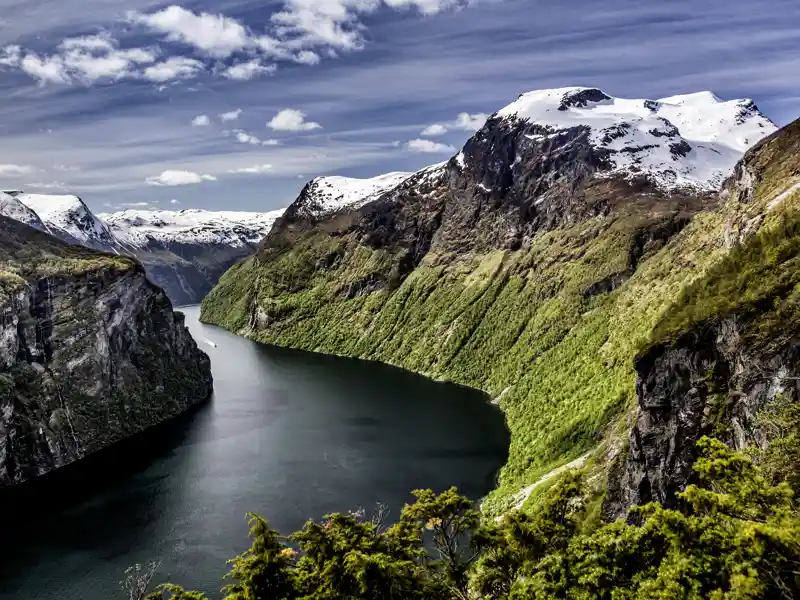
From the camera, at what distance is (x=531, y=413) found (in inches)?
5089

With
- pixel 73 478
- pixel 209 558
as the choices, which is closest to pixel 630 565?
pixel 209 558

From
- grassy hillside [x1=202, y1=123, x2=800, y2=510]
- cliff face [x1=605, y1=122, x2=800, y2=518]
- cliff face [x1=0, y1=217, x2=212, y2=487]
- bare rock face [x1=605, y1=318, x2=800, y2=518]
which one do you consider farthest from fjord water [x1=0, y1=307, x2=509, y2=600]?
cliff face [x1=605, y1=122, x2=800, y2=518]

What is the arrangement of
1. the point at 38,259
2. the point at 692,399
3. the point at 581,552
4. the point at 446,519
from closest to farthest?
1. the point at 581,552
2. the point at 446,519
3. the point at 692,399
4. the point at 38,259

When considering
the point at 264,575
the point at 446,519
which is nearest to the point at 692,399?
the point at 446,519

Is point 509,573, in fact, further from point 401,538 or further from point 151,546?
point 151,546

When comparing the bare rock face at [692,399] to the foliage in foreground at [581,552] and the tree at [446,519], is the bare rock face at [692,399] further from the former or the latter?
the tree at [446,519]

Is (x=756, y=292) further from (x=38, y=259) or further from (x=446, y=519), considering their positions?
(x=38, y=259)

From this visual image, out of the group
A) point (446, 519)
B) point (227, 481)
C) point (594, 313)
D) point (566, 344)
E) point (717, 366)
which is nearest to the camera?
point (446, 519)

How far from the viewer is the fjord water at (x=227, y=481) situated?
78625 mm

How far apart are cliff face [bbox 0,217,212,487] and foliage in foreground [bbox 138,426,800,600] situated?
294 ft

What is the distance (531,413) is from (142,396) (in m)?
87.2

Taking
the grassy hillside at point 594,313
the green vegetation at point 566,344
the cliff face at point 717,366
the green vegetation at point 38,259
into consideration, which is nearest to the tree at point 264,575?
the cliff face at point 717,366

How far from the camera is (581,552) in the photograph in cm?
2984

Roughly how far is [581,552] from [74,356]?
124896 millimetres
